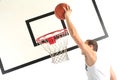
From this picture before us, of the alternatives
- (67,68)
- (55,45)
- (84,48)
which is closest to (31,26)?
(55,45)

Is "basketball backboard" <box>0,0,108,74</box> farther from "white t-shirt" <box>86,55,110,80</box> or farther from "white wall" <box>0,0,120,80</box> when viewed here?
"white t-shirt" <box>86,55,110,80</box>

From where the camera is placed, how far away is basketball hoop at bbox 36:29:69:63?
3287 millimetres

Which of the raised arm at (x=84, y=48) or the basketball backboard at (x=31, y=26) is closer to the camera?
the raised arm at (x=84, y=48)

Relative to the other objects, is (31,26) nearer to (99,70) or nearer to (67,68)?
(67,68)

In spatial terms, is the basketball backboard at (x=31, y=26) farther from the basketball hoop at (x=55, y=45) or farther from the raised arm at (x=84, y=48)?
the raised arm at (x=84, y=48)

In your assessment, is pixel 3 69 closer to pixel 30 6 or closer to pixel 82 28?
pixel 30 6

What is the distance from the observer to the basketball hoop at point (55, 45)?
3.29 meters

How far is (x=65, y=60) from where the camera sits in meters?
3.45

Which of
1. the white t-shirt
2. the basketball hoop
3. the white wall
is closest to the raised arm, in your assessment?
the white t-shirt

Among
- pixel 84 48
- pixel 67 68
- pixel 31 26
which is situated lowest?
pixel 67 68

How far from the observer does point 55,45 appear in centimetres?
337

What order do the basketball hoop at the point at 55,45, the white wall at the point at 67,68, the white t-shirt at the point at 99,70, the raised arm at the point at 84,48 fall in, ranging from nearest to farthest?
the raised arm at the point at 84,48 < the white t-shirt at the point at 99,70 < the basketball hoop at the point at 55,45 < the white wall at the point at 67,68

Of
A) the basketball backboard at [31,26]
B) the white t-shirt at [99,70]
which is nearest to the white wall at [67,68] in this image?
the basketball backboard at [31,26]

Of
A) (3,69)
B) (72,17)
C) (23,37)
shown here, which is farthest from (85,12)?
(3,69)
